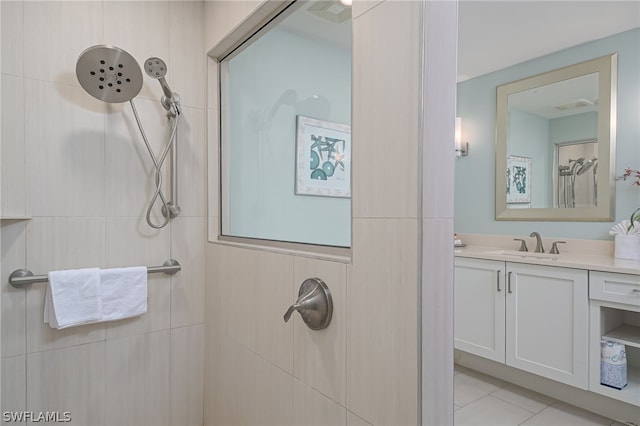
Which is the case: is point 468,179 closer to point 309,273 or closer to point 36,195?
point 309,273

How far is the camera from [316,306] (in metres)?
0.93

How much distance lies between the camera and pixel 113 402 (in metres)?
1.41

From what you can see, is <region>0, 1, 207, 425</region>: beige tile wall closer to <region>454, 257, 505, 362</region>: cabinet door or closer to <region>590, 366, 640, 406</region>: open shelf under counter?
<region>454, 257, 505, 362</region>: cabinet door

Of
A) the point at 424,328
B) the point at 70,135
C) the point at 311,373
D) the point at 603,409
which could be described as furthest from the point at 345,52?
the point at 603,409

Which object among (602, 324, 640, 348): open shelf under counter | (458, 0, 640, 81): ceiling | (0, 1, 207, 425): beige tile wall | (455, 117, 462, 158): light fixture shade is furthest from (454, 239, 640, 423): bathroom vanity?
(0, 1, 207, 425): beige tile wall

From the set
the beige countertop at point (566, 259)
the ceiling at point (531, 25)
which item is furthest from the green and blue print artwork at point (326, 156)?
the beige countertop at point (566, 259)

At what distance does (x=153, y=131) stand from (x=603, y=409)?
2641 mm

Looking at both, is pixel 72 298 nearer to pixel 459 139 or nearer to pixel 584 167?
pixel 459 139

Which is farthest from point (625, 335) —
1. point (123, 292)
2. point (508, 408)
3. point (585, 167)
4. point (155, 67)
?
point (155, 67)

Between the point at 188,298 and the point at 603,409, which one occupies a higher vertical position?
the point at 188,298

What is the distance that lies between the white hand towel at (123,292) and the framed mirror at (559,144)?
2.35 metres

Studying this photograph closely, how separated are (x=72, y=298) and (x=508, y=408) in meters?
2.14

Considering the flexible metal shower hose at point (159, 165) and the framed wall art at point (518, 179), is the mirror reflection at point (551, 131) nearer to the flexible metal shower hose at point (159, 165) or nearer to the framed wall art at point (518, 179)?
the framed wall art at point (518, 179)

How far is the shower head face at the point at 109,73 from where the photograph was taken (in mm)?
1128
